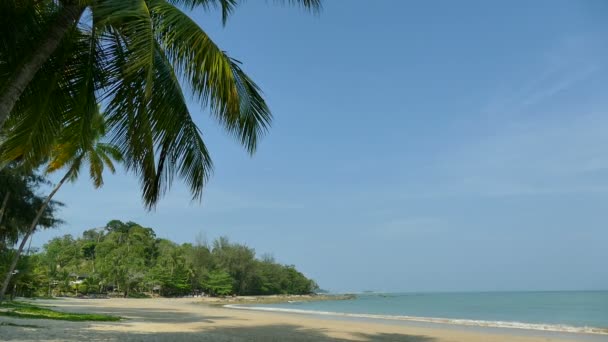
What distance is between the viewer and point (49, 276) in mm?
47094

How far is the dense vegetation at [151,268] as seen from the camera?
55541 millimetres

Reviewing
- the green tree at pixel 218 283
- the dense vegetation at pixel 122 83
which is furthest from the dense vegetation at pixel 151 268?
→ the dense vegetation at pixel 122 83

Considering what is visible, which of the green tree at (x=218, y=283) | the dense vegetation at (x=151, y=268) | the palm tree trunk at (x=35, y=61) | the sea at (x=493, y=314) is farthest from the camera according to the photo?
the green tree at (x=218, y=283)

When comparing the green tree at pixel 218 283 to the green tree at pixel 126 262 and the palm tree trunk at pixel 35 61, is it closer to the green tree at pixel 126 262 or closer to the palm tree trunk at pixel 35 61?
the green tree at pixel 126 262

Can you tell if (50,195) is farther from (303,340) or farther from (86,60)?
(86,60)

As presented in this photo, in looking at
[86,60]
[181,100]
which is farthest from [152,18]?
[86,60]

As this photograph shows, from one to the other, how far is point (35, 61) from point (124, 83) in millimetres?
897

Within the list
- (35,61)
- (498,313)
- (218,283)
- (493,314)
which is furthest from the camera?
(218,283)

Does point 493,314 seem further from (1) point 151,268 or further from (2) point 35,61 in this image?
(1) point 151,268

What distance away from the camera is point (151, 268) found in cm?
6306

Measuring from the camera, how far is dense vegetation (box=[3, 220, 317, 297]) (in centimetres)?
5554

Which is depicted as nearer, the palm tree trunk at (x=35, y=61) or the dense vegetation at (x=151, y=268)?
the palm tree trunk at (x=35, y=61)

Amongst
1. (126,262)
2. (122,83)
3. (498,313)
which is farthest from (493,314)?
(126,262)

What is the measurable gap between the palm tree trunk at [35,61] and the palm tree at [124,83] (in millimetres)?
11
